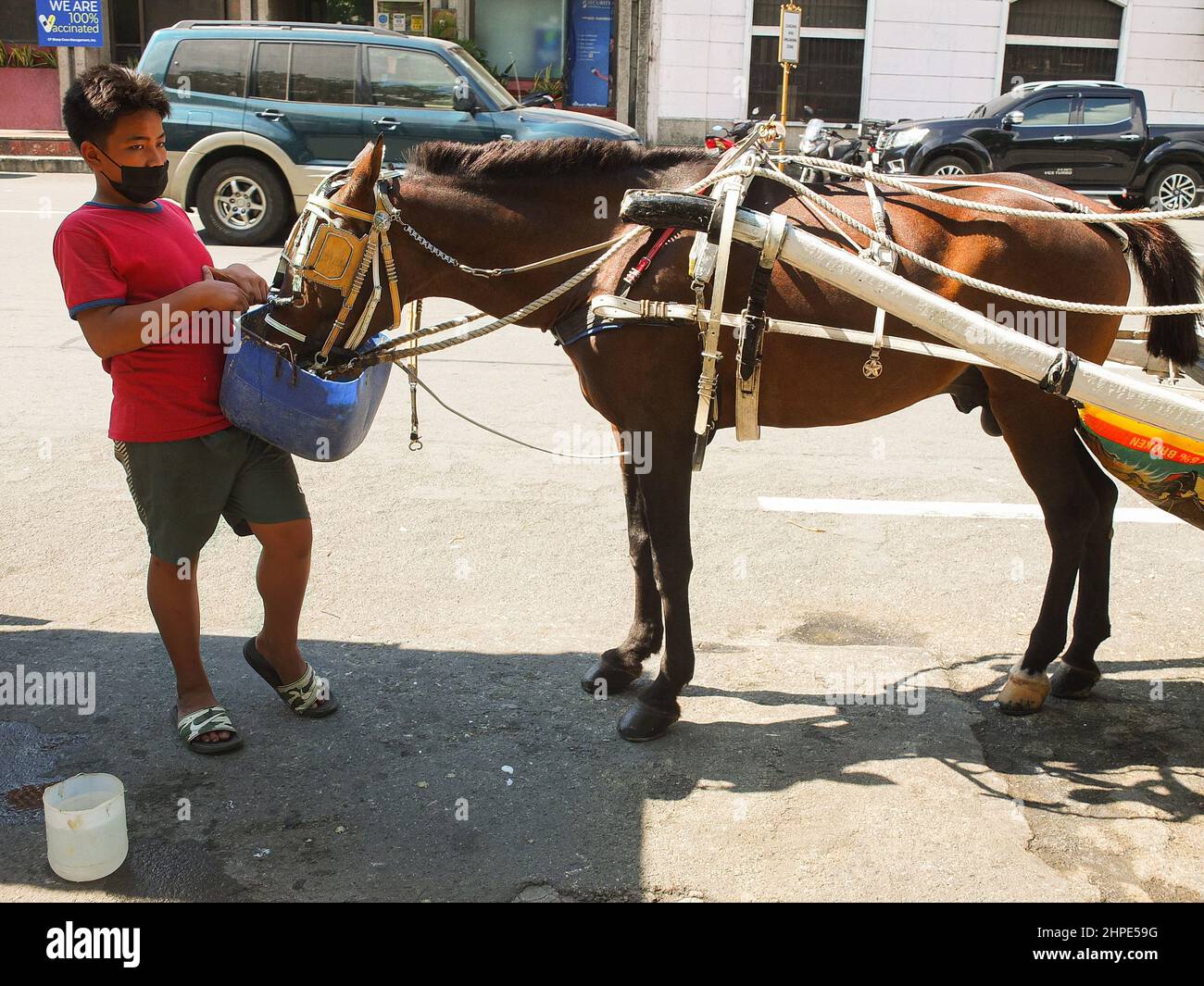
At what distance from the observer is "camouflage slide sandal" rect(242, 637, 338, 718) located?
12.1ft

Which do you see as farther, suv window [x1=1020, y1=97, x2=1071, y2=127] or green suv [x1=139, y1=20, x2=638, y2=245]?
suv window [x1=1020, y1=97, x2=1071, y2=127]

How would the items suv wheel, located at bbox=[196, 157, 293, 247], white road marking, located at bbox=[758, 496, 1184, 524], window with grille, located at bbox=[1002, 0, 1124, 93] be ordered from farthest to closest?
window with grille, located at bbox=[1002, 0, 1124, 93], suv wheel, located at bbox=[196, 157, 293, 247], white road marking, located at bbox=[758, 496, 1184, 524]

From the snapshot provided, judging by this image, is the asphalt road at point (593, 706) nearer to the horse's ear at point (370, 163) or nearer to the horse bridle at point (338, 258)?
the horse bridle at point (338, 258)

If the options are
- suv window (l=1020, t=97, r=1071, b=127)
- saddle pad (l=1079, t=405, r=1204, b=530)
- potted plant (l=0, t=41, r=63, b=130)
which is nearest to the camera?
saddle pad (l=1079, t=405, r=1204, b=530)

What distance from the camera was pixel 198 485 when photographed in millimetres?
3363

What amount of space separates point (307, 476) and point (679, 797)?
133 inches

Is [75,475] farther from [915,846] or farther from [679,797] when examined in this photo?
[915,846]

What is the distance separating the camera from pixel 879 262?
3.34 m

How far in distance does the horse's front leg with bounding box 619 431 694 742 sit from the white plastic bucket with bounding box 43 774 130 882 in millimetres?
1495

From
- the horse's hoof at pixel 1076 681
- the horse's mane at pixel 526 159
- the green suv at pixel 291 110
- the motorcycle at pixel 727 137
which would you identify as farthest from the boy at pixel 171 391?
the green suv at pixel 291 110

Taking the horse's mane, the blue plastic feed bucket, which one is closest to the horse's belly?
the horse's mane

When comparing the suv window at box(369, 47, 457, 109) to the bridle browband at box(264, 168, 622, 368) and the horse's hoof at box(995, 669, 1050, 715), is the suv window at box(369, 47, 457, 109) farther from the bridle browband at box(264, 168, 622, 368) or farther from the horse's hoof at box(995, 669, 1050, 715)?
the horse's hoof at box(995, 669, 1050, 715)

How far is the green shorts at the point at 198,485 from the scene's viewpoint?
332 cm
